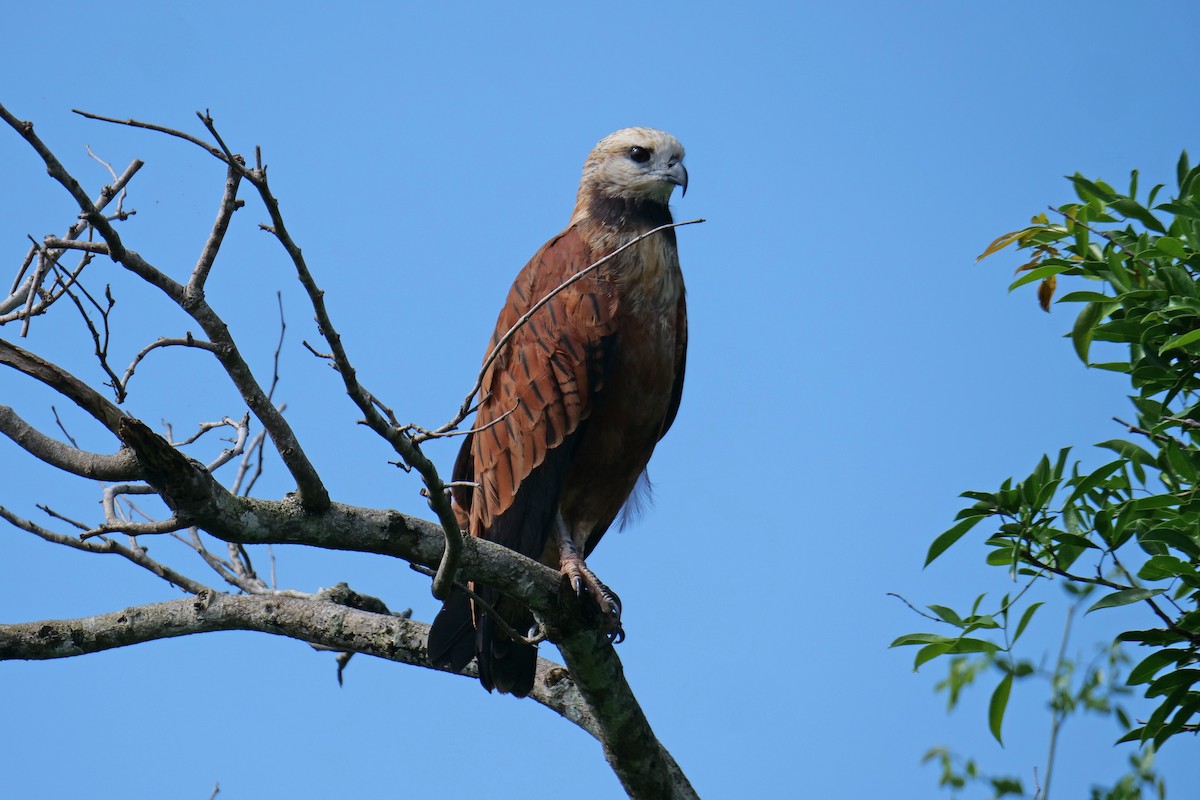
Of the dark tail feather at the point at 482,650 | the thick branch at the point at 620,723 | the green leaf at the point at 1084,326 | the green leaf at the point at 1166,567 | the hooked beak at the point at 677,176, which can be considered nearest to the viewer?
the green leaf at the point at 1166,567

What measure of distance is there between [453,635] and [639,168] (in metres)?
1.98

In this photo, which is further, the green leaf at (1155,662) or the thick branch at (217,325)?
the green leaf at (1155,662)

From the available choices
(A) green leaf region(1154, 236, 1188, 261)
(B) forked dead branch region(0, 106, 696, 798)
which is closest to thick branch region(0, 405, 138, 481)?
(B) forked dead branch region(0, 106, 696, 798)

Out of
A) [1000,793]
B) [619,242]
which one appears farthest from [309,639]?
[1000,793]

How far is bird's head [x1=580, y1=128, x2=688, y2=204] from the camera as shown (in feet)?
13.9

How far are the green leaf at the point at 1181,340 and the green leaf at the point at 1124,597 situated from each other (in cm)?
51

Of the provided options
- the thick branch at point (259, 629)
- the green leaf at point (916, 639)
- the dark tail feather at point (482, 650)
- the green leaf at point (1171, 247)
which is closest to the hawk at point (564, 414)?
the dark tail feather at point (482, 650)

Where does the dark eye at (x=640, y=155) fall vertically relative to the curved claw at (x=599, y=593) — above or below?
above

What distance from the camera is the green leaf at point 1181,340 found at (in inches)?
85.3

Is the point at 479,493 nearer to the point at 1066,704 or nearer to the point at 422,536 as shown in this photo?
the point at 422,536

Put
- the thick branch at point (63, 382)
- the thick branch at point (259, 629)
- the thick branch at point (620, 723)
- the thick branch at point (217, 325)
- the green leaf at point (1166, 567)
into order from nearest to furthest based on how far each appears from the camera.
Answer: the thick branch at point (217, 325)
the thick branch at point (63, 382)
the green leaf at point (1166, 567)
the thick branch at point (620, 723)
the thick branch at point (259, 629)

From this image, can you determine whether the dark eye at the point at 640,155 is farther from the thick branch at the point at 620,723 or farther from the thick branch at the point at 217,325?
the thick branch at the point at 217,325

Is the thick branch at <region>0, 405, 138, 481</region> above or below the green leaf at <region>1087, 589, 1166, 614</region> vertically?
above

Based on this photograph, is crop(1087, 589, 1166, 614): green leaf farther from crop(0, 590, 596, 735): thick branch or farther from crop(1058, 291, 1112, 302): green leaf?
crop(0, 590, 596, 735): thick branch
